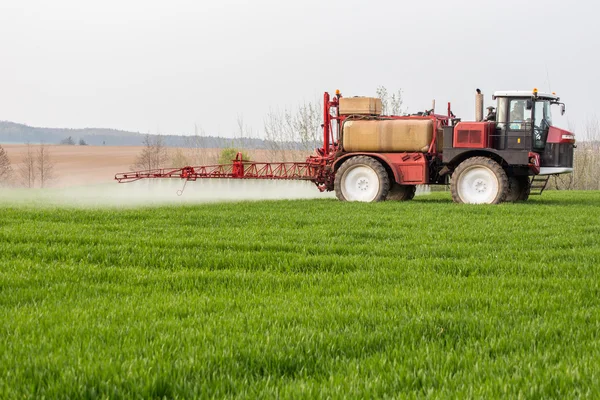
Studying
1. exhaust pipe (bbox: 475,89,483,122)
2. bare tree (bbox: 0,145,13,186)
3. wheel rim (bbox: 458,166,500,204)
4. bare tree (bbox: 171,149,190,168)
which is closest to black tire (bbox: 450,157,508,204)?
wheel rim (bbox: 458,166,500,204)

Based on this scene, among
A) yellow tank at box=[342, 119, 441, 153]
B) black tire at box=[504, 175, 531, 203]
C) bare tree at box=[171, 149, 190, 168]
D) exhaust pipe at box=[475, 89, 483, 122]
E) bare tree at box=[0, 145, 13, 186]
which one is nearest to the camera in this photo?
yellow tank at box=[342, 119, 441, 153]

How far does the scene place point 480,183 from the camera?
20391mm

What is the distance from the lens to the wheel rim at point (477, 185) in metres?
20.1

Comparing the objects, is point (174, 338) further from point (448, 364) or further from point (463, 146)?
point (463, 146)

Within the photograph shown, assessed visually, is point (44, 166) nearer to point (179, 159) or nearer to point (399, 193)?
point (179, 159)

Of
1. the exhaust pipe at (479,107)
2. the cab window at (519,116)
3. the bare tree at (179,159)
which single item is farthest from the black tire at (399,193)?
the bare tree at (179,159)

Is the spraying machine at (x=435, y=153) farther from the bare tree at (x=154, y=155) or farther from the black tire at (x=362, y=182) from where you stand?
the bare tree at (x=154, y=155)

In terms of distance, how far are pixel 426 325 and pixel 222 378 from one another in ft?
6.89

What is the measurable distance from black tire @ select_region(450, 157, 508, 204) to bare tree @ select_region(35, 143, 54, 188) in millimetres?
38169

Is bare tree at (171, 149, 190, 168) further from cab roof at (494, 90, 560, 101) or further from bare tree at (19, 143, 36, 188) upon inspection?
cab roof at (494, 90, 560, 101)

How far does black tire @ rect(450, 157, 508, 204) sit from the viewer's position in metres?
19.9

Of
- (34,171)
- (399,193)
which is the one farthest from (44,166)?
(399,193)

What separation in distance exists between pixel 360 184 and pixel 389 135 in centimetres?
175

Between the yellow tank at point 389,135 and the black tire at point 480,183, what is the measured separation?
4.44 feet
